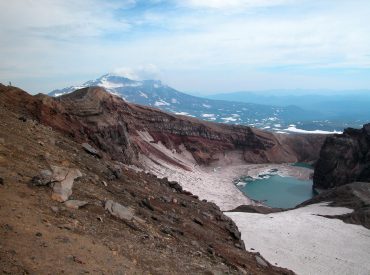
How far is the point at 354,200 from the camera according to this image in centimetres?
3756

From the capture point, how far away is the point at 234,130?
8925 centimetres

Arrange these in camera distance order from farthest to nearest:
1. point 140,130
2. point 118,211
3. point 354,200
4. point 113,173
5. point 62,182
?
1. point 140,130
2. point 354,200
3. point 113,173
4. point 118,211
5. point 62,182

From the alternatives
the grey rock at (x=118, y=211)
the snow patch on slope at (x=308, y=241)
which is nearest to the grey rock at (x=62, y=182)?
the grey rock at (x=118, y=211)

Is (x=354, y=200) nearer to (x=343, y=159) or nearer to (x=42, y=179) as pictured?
(x=42, y=179)

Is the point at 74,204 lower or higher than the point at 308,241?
higher

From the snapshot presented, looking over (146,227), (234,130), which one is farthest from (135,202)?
(234,130)

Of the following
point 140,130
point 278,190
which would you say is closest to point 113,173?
point 278,190

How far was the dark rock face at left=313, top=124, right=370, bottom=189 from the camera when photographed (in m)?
66.0

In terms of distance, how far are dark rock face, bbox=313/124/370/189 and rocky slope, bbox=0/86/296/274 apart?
4714 cm

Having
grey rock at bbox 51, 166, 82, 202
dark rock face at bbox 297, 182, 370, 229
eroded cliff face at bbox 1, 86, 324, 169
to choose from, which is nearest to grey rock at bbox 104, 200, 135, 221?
grey rock at bbox 51, 166, 82, 202

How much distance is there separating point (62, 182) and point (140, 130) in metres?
57.9

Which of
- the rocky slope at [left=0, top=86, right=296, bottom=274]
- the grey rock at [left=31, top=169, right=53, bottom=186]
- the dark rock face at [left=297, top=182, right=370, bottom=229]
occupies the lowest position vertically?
the dark rock face at [left=297, top=182, right=370, bottom=229]

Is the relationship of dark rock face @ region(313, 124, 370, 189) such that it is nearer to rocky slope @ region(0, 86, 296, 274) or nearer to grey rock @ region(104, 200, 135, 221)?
rocky slope @ region(0, 86, 296, 274)

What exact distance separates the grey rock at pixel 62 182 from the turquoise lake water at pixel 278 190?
4548 centimetres
